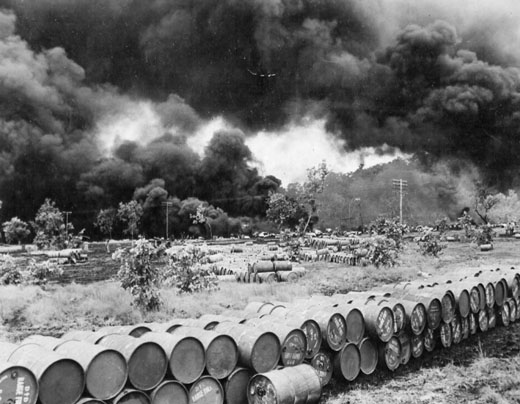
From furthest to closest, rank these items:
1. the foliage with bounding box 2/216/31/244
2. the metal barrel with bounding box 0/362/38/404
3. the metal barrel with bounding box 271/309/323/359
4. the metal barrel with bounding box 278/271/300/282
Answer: the foliage with bounding box 2/216/31/244, the metal barrel with bounding box 278/271/300/282, the metal barrel with bounding box 271/309/323/359, the metal barrel with bounding box 0/362/38/404

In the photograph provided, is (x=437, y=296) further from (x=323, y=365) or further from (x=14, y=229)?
(x=14, y=229)

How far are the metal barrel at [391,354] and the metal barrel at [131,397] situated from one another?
14.6ft

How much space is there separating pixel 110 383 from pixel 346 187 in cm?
16650

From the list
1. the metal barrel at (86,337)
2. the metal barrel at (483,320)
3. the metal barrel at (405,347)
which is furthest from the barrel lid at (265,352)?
the metal barrel at (483,320)

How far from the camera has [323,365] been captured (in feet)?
24.5

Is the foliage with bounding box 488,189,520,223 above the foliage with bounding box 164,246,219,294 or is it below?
above

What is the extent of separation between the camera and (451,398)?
6980mm

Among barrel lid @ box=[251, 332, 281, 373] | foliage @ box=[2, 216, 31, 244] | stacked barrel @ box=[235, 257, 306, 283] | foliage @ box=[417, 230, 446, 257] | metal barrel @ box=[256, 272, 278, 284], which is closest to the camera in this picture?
barrel lid @ box=[251, 332, 281, 373]

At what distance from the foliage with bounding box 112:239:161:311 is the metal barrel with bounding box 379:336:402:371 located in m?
7.27

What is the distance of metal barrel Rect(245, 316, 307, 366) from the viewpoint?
6.83 m

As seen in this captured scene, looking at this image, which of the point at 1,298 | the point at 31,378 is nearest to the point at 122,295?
the point at 1,298

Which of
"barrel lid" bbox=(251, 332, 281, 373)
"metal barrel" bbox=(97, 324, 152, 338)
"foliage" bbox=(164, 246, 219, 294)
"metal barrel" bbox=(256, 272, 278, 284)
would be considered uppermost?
"foliage" bbox=(164, 246, 219, 294)

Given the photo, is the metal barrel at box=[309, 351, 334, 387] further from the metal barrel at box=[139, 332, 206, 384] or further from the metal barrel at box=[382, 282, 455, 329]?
the metal barrel at box=[382, 282, 455, 329]

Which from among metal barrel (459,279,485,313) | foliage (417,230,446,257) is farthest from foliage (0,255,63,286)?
foliage (417,230,446,257)
